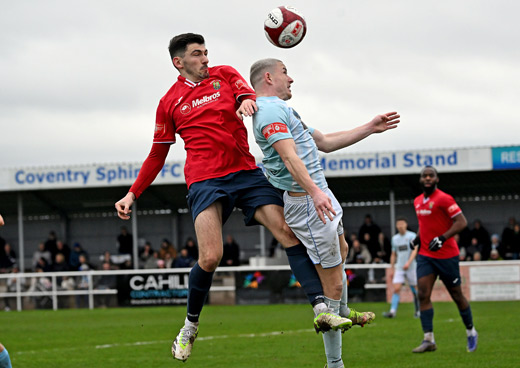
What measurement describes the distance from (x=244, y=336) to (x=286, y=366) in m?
4.51

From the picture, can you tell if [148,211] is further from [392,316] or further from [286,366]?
[286,366]

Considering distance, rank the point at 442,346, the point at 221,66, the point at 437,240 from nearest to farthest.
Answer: the point at 221,66 < the point at 437,240 < the point at 442,346

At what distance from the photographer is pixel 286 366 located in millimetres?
10711

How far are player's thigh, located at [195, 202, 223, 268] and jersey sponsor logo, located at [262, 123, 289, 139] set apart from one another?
835 mm

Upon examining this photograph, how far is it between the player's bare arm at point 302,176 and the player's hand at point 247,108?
339 mm

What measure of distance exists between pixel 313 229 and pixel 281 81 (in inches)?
49.6

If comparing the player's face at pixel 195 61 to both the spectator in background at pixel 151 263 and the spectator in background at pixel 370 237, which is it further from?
the spectator in background at pixel 151 263

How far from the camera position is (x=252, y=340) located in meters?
14.4

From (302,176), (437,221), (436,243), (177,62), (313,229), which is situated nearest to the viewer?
(302,176)

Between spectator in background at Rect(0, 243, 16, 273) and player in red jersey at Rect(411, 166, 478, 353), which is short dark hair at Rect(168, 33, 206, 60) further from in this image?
spectator in background at Rect(0, 243, 16, 273)

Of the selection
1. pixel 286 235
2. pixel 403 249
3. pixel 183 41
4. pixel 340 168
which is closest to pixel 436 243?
pixel 286 235

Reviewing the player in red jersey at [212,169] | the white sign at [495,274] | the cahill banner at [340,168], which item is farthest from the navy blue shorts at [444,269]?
the cahill banner at [340,168]

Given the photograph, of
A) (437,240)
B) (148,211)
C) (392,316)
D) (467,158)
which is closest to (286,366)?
(437,240)

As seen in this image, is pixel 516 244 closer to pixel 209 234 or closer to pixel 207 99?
pixel 207 99
